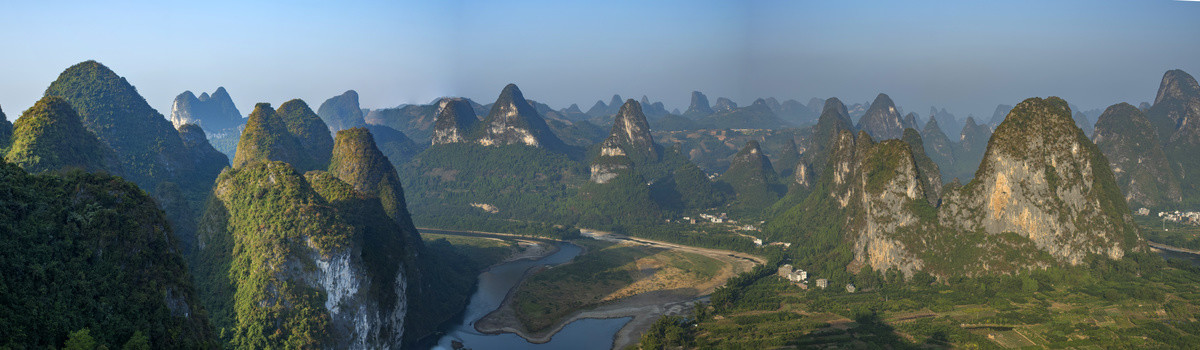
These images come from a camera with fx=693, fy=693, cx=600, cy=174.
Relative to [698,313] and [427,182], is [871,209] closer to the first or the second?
[698,313]

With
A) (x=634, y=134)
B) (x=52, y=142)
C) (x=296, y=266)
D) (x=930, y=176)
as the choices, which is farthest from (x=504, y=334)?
(x=634, y=134)

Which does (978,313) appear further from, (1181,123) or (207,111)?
(207,111)

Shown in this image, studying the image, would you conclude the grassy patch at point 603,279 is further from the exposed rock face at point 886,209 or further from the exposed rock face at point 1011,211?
the exposed rock face at point 1011,211

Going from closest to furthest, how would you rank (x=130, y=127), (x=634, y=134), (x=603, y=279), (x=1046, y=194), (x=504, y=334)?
(x=504, y=334)
(x=1046, y=194)
(x=603, y=279)
(x=130, y=127)
(x=634, y=134)

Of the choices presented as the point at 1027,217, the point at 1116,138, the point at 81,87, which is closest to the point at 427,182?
the point at 81,87

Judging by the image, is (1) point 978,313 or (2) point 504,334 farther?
(2) point 504,334

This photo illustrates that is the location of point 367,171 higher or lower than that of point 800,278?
higher
